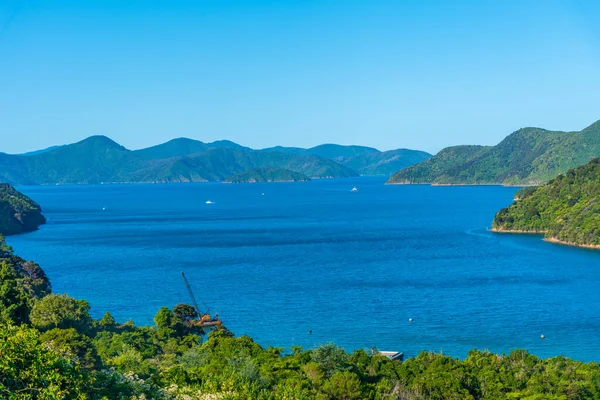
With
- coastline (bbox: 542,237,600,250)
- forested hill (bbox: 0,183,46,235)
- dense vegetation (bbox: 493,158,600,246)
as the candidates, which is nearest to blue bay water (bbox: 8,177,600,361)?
coastline (bbox: 542,237,600,250)

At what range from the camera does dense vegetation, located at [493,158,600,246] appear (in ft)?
295

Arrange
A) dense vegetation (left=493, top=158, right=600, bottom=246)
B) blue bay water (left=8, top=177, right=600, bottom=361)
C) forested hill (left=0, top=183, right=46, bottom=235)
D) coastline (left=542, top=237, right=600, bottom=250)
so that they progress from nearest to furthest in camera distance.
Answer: blue bay water (left=8, top=177, right=600, bottom=361) < coastline (left=542, top=237, right=600, bottom=250) < dense vegetation (left=493, top=158, right=600, bottom=246) < forested hill (left=0, top=183, right=46, bottom=235)

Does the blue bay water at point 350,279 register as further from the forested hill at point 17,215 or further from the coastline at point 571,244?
the forested hill at point 17,215

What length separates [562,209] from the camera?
99250 millimetres

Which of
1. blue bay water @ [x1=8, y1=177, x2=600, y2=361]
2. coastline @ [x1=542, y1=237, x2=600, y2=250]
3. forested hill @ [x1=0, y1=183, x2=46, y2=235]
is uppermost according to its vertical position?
forested hill @ [x1=0, y1=183, x2=46, y2=235]

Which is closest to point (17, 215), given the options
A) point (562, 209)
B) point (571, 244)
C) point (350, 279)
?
point (350, 279)

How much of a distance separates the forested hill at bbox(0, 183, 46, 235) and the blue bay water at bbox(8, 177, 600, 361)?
548 cm

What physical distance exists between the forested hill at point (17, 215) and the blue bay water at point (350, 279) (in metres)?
5.48

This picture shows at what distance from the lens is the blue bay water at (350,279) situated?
44.5 meters

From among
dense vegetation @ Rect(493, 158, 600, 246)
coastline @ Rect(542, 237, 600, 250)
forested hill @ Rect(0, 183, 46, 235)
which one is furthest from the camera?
forested hill @ Rect(0, 183, 46, 235)

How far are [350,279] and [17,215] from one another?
254ft

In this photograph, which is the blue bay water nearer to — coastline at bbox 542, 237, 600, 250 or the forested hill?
coastline at bbox 542, 237, 600, 250

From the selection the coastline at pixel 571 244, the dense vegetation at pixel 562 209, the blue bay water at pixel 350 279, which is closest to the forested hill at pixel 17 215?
the blue bay water at pixel 350 279

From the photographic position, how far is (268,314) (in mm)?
49812
